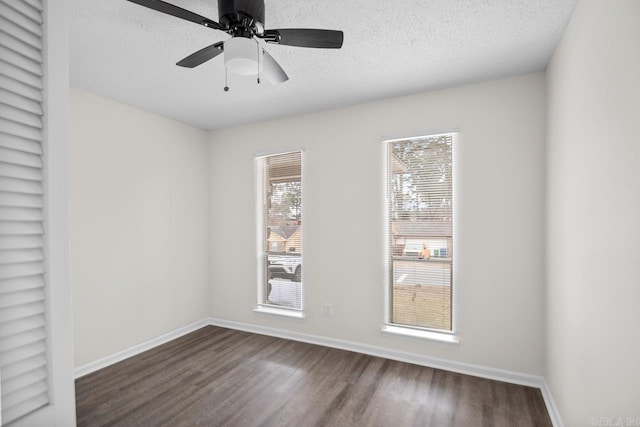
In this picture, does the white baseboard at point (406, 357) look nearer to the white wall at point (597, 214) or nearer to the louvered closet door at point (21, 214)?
the white wall at point (597, 214)

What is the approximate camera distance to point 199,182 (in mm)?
4180

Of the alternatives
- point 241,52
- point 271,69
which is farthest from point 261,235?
point 241,52

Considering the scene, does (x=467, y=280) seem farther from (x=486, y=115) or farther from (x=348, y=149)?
(x=348, y=149)

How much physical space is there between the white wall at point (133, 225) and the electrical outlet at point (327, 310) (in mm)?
1764

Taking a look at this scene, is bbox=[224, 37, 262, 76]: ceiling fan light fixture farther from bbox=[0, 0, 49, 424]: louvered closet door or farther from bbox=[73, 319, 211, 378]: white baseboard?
bbox=[73, 319, 211, 378]: white baseboard

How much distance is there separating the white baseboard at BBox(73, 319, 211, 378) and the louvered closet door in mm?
2755

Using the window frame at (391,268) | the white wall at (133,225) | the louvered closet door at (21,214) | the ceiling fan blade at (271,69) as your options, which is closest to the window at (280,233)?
the white wall at (133,225)

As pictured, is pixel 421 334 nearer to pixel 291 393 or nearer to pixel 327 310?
pixel 327 310

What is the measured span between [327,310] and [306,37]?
9.06 feet

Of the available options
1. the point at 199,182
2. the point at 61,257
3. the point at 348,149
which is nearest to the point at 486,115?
the point at 348,149

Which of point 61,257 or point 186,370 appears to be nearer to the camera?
point 61,257

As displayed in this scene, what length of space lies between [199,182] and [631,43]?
13.5ft

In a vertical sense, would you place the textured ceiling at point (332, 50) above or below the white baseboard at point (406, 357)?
above

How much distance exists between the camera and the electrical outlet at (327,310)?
11.5ft
